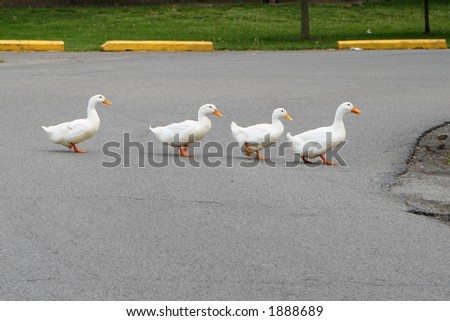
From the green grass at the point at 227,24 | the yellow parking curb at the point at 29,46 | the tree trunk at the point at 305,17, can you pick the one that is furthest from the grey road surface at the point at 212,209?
the tree trunk at the point at 305,17

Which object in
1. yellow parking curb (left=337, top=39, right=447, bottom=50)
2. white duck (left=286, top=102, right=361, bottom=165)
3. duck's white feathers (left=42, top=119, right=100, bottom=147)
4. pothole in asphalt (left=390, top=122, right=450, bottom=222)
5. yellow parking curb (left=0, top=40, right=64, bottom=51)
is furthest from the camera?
yellow parking curb (left=337, top=39, right=447, bottom=50)

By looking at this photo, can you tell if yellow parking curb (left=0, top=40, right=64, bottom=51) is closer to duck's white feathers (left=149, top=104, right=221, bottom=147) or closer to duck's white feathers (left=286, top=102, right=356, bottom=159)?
duck's white feathers (left=149, top=104, right=221, bottom=147)

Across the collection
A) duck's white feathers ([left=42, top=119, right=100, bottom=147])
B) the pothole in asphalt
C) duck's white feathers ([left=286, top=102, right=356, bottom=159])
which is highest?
duck's white feathers ([left=42, top=119, right=100, bottom=147])

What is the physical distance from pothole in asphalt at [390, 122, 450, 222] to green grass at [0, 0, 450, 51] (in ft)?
43.6

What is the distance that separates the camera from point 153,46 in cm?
2542

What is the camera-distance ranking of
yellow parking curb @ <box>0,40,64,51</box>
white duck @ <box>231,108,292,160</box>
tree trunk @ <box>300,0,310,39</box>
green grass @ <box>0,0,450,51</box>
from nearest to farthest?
white duck @ <box>231,108,292,160</box> → yellow parking curb @ <box>0,40,64,51</box> → tree trunk @ <box>300,0,310,39</box> → green grass @ <box>0,0,450,51</box>

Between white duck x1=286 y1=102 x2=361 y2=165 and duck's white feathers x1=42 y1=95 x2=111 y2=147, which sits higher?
duck's white feathers x1=42 y1=95 x2=111 y2=147

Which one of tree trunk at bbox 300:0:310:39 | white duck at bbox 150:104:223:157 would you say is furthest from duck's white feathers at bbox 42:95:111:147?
tree trunk at bbox 300:0:310:39

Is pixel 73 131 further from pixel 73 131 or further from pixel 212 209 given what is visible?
pixel 212 209

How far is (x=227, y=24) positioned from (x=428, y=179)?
23579 millimetres

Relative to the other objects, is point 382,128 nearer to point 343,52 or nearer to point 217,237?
point 217,237

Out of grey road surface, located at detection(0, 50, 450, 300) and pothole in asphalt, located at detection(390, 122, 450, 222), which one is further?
pothole in asphalt, located at detection(390, 122, 450, 222)

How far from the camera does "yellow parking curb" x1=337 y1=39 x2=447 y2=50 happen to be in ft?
86.5

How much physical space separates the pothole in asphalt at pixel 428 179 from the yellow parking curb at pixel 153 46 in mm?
12387
